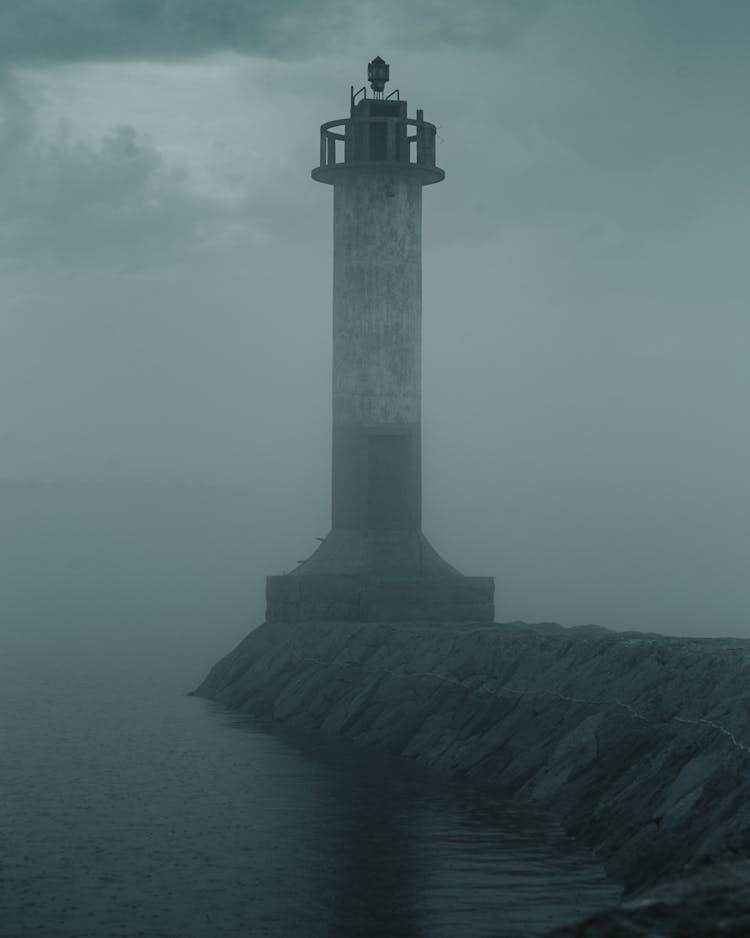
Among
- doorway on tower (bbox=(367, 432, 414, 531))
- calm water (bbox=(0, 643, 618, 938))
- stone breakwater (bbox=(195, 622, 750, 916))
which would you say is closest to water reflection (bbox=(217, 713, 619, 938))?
calm water (bbox=(0, 643, 618, 938))

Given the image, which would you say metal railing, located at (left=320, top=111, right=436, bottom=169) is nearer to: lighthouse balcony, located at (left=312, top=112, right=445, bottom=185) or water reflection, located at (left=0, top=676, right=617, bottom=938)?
lighthouse balcony, located at (left=312, top=112, right=445, bottom=185)

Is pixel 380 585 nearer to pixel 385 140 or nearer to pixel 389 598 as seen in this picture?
pixel 389 598

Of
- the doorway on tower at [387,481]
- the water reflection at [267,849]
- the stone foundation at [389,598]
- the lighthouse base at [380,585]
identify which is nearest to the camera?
the water reflection at [267,849]

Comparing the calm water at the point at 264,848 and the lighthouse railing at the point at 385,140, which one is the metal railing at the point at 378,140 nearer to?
the lighthouse railing at the point at 385,140

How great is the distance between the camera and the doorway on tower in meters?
40.0

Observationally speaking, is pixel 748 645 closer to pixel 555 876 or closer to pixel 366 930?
pixel 555 876

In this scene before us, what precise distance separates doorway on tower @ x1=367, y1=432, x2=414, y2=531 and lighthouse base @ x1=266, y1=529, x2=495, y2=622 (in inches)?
14.0

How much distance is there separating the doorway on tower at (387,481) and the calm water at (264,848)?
27.0 feet

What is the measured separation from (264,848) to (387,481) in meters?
19.7

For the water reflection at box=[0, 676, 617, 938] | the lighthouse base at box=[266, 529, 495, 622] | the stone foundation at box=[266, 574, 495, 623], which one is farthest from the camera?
the lighthouse base at box=[266, 529, 495, 622]

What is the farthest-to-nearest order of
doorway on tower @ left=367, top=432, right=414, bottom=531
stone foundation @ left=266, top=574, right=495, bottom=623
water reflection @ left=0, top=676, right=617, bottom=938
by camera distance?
doorway on tower @ left=367, top=432, right=414, bottom=531, stone foundation @ left=266, top=574, right=495, bottom=623, water reflection @ left=0, top=676, right=617, bottom=938

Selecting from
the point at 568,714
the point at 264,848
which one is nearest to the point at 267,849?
the point at 264,848

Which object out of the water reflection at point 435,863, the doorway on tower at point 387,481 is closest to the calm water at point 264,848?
the water reflection at point 435,863

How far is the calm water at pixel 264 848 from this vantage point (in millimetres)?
17094
